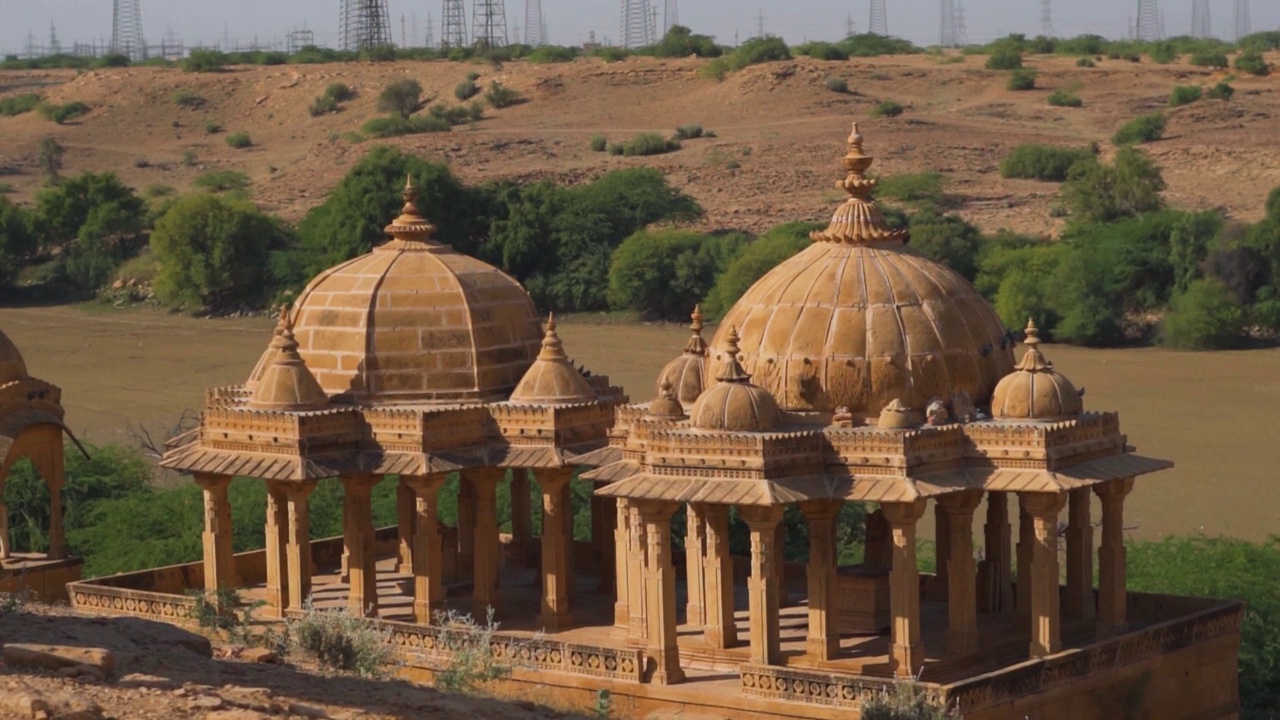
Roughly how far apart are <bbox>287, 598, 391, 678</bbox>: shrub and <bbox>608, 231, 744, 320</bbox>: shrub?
32.3 meters

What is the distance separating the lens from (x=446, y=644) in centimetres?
2267

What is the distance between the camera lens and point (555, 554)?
24.5 metres

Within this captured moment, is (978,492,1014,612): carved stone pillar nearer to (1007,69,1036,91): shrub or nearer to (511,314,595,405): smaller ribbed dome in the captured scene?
(511,314,595,405): smaller ribbed dome

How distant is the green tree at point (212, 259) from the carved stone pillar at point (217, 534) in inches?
1247

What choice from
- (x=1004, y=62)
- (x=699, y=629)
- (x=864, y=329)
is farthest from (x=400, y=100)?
(x=864, y=329)

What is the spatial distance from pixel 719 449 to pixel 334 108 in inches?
2645

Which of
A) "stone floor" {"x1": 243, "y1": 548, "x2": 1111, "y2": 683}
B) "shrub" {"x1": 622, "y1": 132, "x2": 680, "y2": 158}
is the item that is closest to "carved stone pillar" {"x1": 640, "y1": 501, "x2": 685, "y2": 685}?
"stone floor" {"x1": 243, "y1": 548, "x2": 1111, "y2": 683}

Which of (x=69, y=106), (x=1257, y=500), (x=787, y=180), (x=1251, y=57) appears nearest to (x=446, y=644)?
(x=1257, y=500)

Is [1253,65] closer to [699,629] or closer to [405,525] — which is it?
[405,525]

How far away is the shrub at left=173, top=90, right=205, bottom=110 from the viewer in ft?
296

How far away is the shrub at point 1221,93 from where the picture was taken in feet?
238

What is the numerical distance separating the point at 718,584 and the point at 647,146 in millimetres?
49513

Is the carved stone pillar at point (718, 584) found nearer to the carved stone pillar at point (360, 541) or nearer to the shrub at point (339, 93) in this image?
the carved stone pillar at point (360, 541)

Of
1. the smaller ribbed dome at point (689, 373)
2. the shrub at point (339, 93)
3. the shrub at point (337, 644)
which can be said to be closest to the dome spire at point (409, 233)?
the smaller ribbed dome at point (689, 373)
